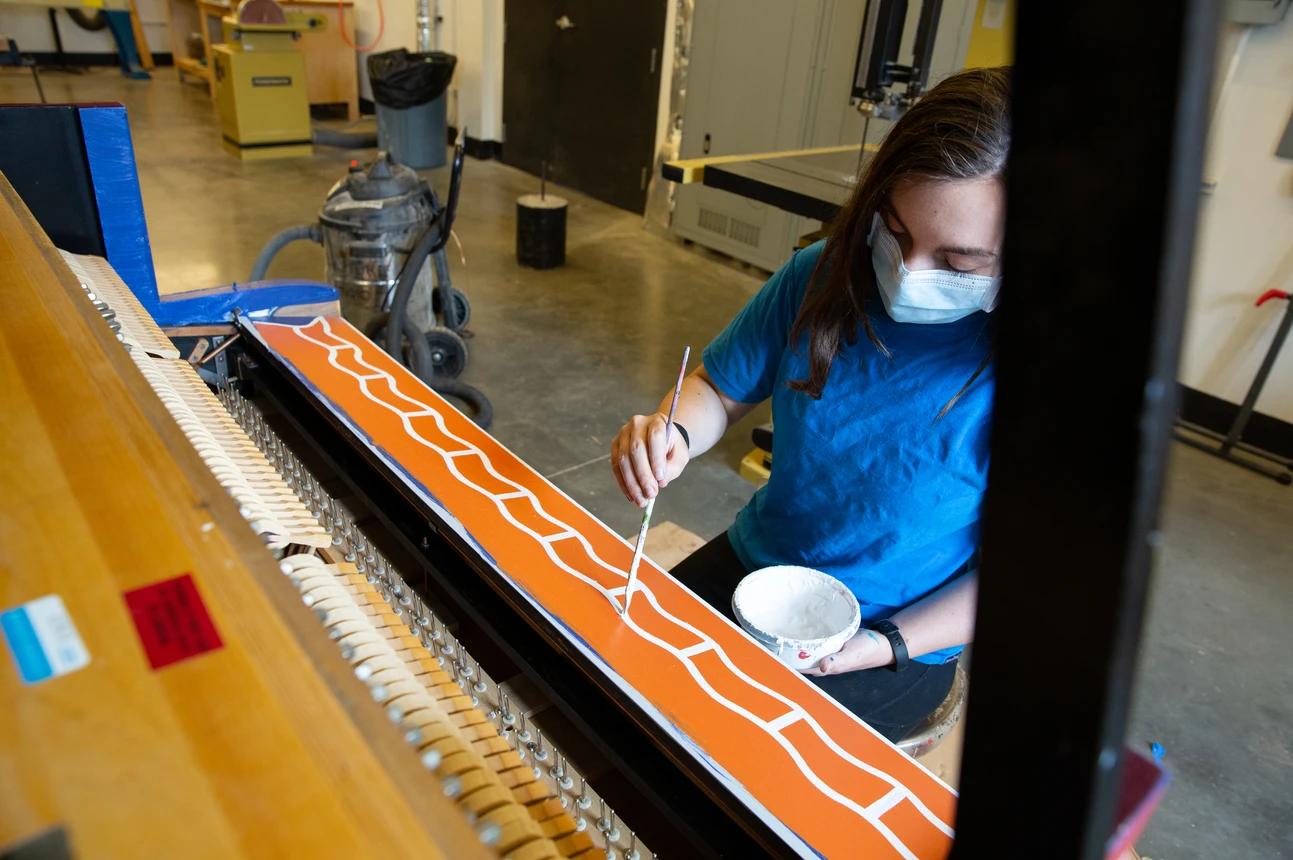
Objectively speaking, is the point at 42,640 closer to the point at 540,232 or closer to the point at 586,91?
the point at 540,232

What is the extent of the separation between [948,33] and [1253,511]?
2.66m

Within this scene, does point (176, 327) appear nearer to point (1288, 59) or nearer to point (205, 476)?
point (205, 476)

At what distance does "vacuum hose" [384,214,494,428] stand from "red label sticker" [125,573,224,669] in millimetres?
2578

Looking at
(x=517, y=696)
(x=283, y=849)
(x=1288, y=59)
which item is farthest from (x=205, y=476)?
(x=1288, y=59)

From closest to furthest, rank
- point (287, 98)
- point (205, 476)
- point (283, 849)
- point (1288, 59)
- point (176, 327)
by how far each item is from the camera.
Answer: point (283, 849), point (205, 476), point (176, 327), point (1288, 59), point (287, 98)

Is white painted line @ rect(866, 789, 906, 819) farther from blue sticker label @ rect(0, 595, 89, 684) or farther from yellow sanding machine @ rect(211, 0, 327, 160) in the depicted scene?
yellow sanding machine @ rect(211, 0, 327, 160)

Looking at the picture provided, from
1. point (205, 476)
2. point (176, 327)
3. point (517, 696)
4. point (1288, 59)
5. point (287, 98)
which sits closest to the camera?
point (205, 476)

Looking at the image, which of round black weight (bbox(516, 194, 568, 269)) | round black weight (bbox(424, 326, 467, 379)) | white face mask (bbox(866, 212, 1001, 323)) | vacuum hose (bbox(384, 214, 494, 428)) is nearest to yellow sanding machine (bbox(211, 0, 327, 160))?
round black weight (bbox(516, 194, 568, 269))

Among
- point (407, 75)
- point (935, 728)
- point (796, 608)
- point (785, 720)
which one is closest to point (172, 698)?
point (785, 720)

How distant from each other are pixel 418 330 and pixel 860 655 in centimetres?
243

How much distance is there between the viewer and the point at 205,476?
0.77 meters

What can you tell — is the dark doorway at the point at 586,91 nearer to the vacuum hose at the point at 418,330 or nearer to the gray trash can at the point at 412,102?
the gray trash can at the point at 412,102

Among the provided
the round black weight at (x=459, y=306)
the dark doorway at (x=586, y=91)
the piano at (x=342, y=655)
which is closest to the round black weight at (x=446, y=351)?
the round black weight at (x=459, y=306)

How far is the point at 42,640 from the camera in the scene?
1.89ft
